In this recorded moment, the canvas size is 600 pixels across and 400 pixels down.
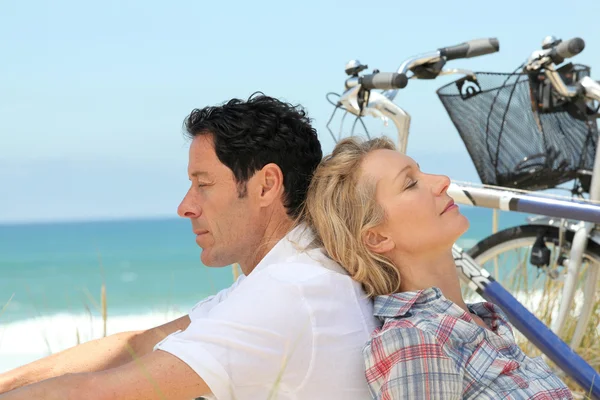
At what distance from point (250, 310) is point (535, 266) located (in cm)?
211

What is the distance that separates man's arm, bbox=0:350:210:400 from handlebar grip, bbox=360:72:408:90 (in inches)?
56.4

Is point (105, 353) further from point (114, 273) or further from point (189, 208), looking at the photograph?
point (114, 273)

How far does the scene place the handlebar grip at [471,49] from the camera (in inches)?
109

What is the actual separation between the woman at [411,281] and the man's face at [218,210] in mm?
120

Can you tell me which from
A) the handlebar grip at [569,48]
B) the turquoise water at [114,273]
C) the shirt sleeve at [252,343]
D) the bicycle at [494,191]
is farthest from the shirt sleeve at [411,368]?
the turquoise water at [114,273]

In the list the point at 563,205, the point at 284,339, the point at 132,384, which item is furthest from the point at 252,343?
the point at 563,205

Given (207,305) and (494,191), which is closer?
(207,305)

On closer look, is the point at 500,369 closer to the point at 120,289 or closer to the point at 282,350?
the point at 282,350

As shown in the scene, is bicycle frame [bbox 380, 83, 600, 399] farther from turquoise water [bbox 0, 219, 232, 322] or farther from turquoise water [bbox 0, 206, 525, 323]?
turquoise water [bbox 0, 206, 525, 323]

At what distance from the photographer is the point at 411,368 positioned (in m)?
1.37

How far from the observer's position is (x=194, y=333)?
53.9 inches

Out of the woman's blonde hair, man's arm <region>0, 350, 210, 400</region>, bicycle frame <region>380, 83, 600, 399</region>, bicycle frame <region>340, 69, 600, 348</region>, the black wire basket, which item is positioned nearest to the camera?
man's arm <region>0, 350, 210, 400</region>

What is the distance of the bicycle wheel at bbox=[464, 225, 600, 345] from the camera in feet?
10.3

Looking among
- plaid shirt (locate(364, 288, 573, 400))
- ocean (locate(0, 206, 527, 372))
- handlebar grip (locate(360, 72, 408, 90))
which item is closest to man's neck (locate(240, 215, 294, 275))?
plaid shirt (locate(364, 288, 573, 400))
